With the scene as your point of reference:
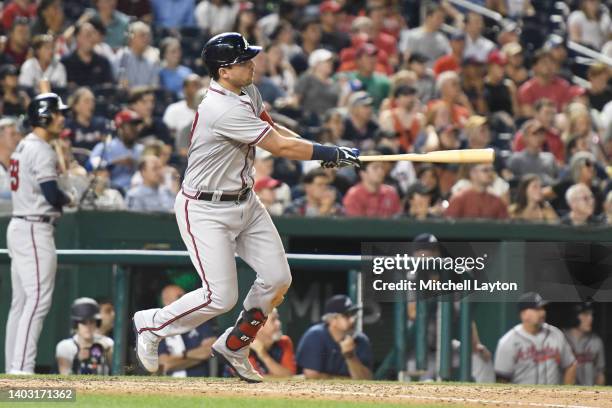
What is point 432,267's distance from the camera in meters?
9.55

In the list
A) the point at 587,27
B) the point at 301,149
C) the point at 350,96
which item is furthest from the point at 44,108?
the point at 587,27

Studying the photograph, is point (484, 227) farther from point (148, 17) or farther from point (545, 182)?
point (148, 17)

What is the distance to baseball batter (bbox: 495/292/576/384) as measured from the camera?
9820 millimetres

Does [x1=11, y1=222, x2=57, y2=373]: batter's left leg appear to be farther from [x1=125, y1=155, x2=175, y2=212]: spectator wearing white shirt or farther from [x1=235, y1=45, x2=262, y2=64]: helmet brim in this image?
[x1=235, y1=45, x2=262, y2=64]: helmet brim

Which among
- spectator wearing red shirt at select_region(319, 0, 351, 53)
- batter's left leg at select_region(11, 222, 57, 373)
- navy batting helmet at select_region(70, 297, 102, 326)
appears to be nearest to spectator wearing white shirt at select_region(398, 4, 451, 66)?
spectator wearing red shirt at select_region(319, 0, 351, 53)

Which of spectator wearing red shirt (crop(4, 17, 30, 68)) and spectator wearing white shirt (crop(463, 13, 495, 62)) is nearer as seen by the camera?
spectator wearing red shirt (crop(4, 17, 30, 68))

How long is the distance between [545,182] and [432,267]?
351cm

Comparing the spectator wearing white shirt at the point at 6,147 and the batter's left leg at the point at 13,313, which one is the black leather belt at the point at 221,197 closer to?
the batter's left leg at the point at 13,313

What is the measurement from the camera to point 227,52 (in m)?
7.17

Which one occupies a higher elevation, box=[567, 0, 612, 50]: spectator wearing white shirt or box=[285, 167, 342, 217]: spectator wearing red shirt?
box=[567, 0, 612, 50]: spectator wearing white shirt

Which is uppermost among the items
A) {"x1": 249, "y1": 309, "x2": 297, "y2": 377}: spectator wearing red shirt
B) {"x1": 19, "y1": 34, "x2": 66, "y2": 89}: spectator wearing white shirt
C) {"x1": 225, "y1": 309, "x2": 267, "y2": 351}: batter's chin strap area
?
{"x1": 19, "y1": 34, "x2": 66, "y2": 89}: spectator wearing white shirt

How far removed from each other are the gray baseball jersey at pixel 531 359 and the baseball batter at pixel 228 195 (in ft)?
9.38

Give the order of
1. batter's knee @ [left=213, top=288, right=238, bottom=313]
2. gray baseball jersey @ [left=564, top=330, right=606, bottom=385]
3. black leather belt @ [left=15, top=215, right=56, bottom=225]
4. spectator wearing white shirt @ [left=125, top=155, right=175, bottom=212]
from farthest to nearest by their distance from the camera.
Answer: spectator wearing white shirt @ [left=125, top=155, right=175, bottom=212] < gray baseball jersey @ [left=564, top=330, right=606, bottom=385] < black leather belt @ [left=15, top=215, right=56, bottom=225] < batter's knee @ [left=213, top=288, right=238, bottom=313]

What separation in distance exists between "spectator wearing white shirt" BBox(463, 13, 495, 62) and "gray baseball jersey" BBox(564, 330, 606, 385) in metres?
6.19
